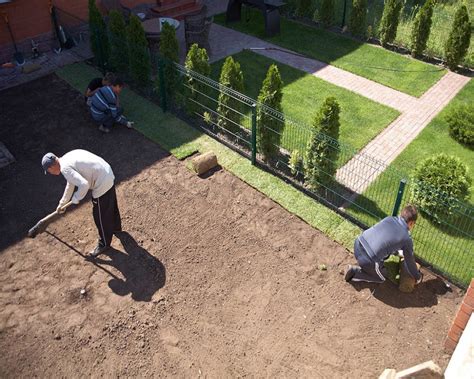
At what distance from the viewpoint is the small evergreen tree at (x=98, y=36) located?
11.9 m

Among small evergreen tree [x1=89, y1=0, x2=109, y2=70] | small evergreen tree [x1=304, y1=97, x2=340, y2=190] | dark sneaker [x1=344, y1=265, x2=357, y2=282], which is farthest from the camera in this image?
small evergreen tree [x1=89, y1=0, x2=109, y2=70]

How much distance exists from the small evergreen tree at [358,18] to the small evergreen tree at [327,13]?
828mm

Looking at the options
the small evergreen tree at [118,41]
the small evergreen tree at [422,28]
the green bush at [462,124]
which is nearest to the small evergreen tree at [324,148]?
the green bush at [462,124]

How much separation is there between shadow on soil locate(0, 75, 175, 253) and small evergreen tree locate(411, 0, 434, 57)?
28.7 ft

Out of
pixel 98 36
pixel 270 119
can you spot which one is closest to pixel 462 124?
pixel 270 119

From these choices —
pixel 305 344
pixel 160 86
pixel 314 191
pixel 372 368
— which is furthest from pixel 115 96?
pixel 372 368

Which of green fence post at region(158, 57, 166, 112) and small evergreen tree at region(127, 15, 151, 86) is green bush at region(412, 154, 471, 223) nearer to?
green fence post at region(158, 57, 166, 112)

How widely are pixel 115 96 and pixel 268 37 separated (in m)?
7.09

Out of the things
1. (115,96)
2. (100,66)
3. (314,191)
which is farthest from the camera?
(100,66)

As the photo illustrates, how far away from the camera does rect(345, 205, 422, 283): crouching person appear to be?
21.0 ft

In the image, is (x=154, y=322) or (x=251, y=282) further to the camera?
(x=251, y=282)

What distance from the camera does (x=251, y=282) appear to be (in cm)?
715

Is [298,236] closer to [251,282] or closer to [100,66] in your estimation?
[251,282]

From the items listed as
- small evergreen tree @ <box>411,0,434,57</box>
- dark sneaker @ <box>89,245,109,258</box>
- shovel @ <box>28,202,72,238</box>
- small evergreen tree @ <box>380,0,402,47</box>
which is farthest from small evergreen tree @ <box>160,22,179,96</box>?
small evergreen tree @ <box>411,0,434,57</box>
